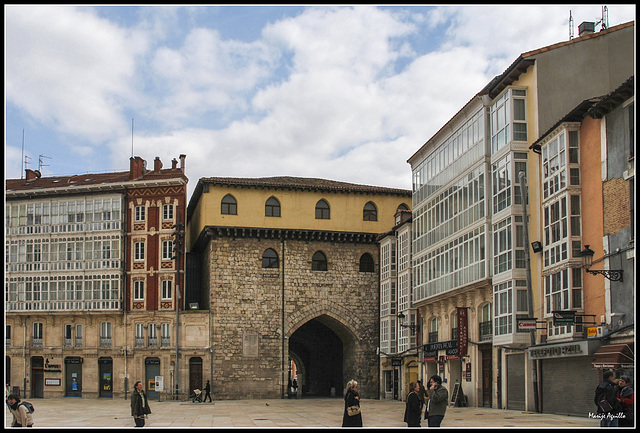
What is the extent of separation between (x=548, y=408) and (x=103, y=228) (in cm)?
3601

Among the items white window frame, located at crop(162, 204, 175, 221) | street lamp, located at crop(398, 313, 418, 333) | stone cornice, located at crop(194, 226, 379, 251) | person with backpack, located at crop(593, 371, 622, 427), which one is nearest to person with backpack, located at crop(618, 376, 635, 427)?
person with backpack, located at crop(593, 371, 622, 427)

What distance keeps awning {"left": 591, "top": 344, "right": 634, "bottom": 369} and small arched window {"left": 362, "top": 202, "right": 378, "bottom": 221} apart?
1340 inches

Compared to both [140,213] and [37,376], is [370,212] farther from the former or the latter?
[37,376]

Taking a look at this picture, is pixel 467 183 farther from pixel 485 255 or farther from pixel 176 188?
pixel 176 188

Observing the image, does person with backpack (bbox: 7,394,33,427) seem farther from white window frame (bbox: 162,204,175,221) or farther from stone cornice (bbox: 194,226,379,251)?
white window frame (bbox: 162,204,175,221)

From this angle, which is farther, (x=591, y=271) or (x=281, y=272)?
(x=281, y=272)

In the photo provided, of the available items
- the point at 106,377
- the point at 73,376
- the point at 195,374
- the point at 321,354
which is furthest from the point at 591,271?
the point at 321,354

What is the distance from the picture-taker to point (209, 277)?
57250 mm

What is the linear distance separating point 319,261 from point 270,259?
11.0ft

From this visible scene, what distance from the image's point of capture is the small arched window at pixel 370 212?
60312mm

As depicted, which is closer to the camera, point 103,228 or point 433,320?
point 433,320

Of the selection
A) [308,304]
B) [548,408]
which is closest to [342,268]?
[308,304]

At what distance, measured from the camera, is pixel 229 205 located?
57781 millimetres

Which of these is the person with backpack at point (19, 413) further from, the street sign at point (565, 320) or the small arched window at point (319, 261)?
the small arched window at point (319, 261)
